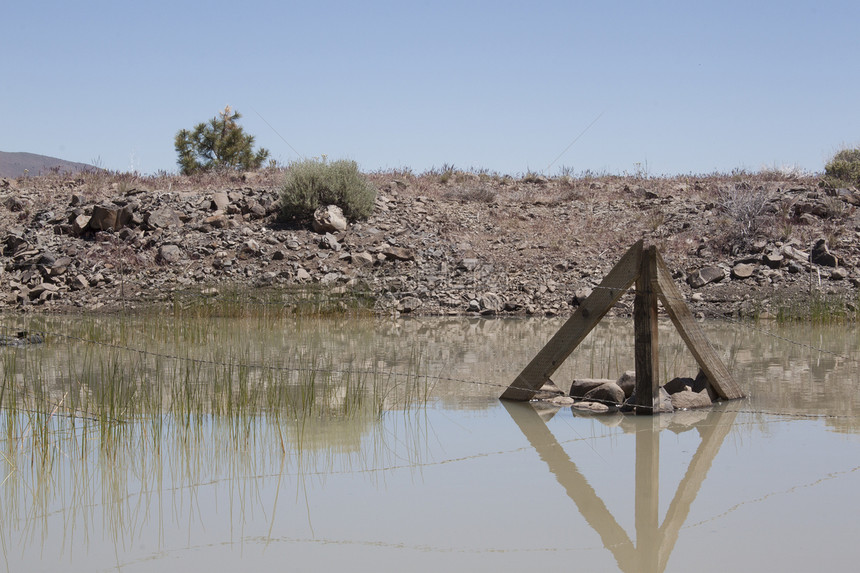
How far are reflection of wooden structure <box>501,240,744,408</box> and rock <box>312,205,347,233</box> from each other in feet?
39.3

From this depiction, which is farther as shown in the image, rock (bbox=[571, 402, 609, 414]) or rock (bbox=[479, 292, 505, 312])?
rock (bbox=[479, 292, 505, 312])

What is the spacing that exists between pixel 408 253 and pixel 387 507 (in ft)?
44.7

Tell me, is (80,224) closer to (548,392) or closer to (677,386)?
(548,392)

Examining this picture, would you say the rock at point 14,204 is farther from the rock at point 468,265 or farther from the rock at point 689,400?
the rock at point 689,400

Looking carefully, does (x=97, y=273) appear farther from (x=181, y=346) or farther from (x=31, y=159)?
(x=31, y=159)

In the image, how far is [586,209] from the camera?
21469 millimetres

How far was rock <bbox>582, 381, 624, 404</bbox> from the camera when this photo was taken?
7.20m

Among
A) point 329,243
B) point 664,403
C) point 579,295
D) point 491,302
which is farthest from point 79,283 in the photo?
point 664,403

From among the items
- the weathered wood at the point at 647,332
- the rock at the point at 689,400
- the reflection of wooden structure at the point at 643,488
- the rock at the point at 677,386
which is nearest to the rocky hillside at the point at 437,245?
the rock at the point at 677,386

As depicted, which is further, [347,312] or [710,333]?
[347,312]

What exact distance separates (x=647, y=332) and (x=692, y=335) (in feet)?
1.63

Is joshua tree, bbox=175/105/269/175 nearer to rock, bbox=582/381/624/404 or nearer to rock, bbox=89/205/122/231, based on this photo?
rock, bbox=89/205/122/231

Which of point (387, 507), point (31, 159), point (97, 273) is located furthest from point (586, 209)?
point (31, 159)

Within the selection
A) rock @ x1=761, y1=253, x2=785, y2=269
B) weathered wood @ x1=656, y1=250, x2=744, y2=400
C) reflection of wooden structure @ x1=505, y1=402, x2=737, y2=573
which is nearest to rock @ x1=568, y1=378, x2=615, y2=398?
reflection of wooden structure @ x1=505, y1=402, x2=737, y2=573
